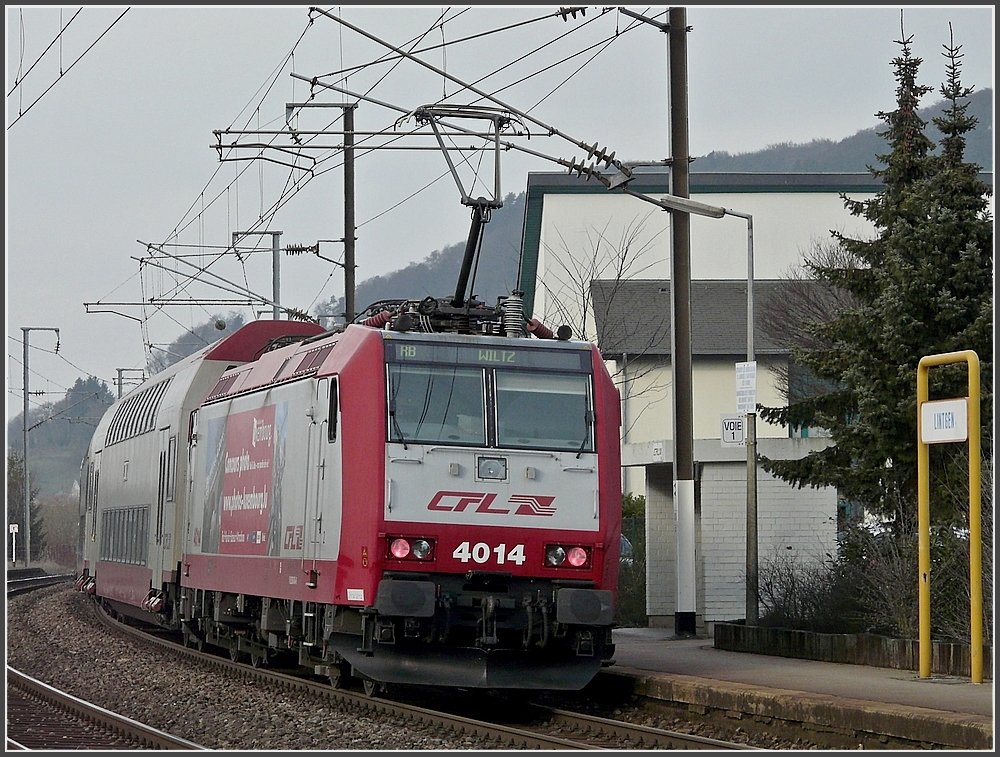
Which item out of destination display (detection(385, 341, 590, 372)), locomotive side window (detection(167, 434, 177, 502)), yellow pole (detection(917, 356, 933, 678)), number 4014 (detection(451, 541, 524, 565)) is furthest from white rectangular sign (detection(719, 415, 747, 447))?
locomotive side window (detection(167, 434, 177, 502))

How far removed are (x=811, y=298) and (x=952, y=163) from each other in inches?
861

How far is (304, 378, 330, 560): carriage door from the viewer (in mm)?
15359

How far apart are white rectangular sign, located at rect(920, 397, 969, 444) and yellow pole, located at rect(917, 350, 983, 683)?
4cm

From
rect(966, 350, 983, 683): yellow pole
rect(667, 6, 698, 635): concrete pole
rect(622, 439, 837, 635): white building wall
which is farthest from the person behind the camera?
rect(622, 439, 837, 635): white building wall

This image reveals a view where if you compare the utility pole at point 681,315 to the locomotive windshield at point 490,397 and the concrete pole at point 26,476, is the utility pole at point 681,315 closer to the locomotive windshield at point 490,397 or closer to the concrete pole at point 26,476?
the locomotive windshield at point 490,397

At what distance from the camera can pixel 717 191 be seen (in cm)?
5066

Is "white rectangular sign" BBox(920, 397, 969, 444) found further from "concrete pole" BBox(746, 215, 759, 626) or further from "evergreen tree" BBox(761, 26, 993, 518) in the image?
"concrete pole" BBox(746, 215, 759, 626)

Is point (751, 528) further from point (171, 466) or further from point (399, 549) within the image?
point (171, 466)

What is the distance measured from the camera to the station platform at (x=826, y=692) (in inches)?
449

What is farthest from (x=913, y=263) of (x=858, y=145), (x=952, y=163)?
(x=858, y=145)

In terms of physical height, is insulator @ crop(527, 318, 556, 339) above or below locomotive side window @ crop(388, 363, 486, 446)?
above

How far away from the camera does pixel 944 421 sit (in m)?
14.2

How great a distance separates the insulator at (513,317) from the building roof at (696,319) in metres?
26.2

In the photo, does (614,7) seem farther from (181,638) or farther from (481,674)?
(181,638)
